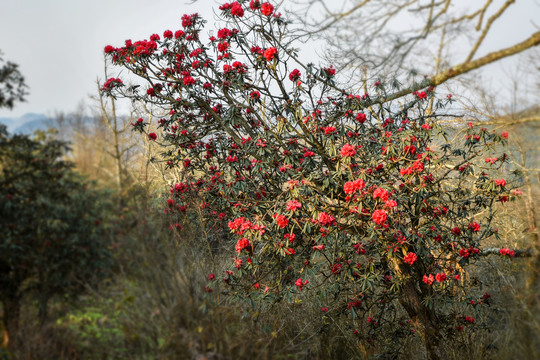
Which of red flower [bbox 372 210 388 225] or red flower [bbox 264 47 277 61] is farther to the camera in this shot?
red flower [bbox 264 47 277 61]

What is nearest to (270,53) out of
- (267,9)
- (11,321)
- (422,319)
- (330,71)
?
(267,9)

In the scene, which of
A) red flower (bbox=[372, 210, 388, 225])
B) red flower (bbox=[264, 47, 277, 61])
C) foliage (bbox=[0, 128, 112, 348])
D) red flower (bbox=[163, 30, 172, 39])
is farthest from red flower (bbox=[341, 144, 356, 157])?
foliage (bbox=[0, 128, 112, 348])

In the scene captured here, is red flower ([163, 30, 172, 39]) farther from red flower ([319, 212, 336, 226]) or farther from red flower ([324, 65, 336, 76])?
red flower ([319, 212, 336, 226])

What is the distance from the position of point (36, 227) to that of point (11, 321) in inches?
59.2

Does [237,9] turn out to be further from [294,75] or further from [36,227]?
[36,227]

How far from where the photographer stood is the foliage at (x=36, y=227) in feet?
16.1

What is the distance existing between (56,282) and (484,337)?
610 centimetres

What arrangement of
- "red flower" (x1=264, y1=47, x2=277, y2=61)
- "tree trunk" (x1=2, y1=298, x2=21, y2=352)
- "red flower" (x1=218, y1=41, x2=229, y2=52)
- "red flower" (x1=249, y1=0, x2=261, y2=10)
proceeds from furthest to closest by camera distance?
"tree trunk" (x1=2, y1=298, x2=21, y2=352) < "red flower" (x1=218, y1=41, x2=229, y2=52) < "red flower" (x1=249, y1=0, x2=261, y2=10) < "red flower" (x1=264, y1=47, x2=277, y2=61)

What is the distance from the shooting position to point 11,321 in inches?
176

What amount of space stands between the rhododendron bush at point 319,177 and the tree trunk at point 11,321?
2661mm

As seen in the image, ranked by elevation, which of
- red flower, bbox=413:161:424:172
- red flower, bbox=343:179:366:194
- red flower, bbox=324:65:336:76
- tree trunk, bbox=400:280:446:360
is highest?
red flower, bbox=324:65:336:76

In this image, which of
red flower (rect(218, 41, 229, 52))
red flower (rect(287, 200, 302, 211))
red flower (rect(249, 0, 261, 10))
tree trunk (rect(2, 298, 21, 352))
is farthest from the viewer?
tree trunk (rect(2, 298, 21, 352))

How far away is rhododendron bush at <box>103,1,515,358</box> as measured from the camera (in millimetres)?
2604

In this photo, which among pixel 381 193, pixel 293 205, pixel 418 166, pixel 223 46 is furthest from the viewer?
pixel 223 46
